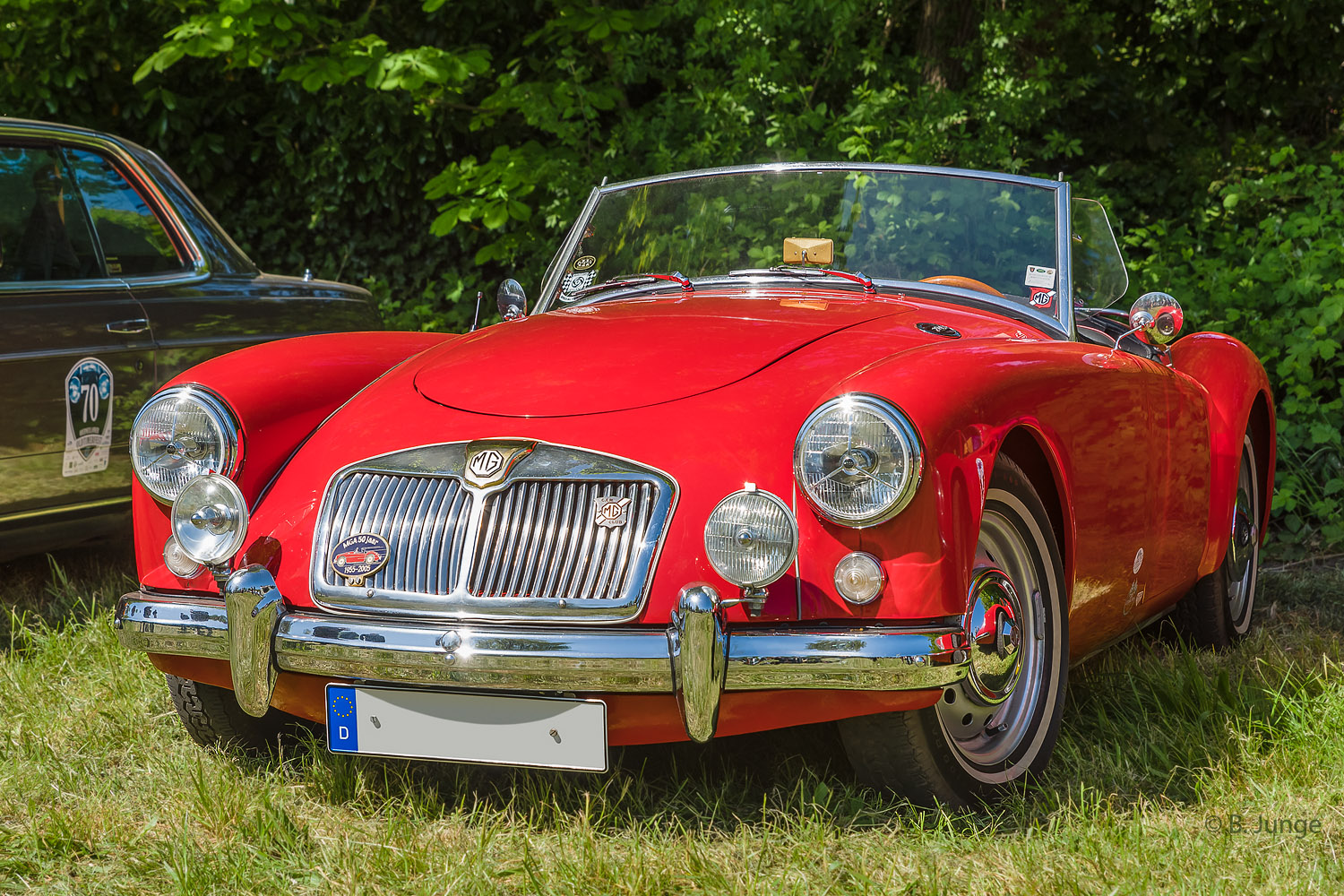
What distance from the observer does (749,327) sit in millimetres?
3035

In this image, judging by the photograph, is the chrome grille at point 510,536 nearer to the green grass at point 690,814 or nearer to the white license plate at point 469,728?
the white license plate at point 469,728

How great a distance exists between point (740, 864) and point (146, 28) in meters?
8.31

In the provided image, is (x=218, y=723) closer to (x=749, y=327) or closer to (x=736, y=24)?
(x=749, y=327)

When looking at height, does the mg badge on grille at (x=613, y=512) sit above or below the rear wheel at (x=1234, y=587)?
above

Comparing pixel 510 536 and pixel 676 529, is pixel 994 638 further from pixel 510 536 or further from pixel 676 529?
pixel 510 536

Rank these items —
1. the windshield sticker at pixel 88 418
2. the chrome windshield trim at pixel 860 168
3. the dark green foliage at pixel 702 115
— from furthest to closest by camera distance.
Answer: the dark green foliage at pixel 702 115 < the windshield sticker at pixel 88 418 < the chrome windshield trim at pixel 860 168

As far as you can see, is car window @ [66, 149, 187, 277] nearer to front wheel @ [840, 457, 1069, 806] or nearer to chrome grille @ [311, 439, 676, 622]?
chrome grille @ [311, 439, 676, 622]

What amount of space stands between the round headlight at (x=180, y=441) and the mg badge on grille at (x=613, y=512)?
889mm

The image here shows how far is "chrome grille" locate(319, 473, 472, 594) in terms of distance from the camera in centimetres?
250

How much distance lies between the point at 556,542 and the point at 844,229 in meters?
1.51

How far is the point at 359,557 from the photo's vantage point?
254cm

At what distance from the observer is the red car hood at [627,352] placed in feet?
8.93

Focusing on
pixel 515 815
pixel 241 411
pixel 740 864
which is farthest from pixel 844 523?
pixel 241 411

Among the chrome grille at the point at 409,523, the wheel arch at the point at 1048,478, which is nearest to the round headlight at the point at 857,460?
the wheel arch at the point at 1048,478
